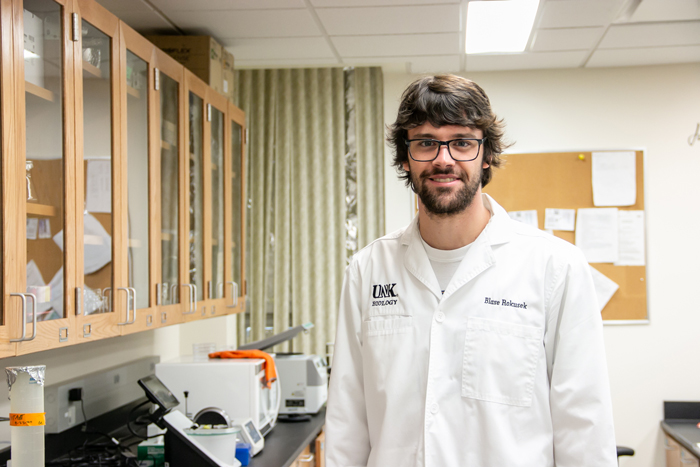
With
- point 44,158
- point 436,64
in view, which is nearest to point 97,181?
point 44,158

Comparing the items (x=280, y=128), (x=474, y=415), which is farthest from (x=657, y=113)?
(x=474, y=415)

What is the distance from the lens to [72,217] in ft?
5.72

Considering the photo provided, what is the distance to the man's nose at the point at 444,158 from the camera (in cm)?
135

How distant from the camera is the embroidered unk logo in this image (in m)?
1.47

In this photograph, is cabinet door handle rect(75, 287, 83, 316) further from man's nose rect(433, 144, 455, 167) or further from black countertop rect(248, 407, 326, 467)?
man's nose rect(433, 144, 455, 167)

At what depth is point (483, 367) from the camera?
1.33m

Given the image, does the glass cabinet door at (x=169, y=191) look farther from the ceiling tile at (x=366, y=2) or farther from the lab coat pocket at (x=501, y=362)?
the lab coat pocket at (x=501, y=362)

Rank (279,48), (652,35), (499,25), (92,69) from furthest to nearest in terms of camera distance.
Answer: (279,48) → (652,35) → (499,25) → (92,69)

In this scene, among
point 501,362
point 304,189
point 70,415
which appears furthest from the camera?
point 304,189

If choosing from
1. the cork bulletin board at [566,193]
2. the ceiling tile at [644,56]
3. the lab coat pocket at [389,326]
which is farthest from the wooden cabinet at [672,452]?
the lab coat pocket at [389,326]

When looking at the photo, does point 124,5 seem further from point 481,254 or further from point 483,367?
point 483,367

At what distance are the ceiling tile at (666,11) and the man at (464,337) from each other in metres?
1.67

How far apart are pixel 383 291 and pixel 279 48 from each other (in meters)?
2.14

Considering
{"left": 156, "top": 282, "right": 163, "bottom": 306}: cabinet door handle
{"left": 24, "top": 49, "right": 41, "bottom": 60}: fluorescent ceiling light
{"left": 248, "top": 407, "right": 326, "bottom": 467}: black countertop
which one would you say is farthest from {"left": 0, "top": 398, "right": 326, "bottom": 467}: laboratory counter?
{"left": 24, "top": 49, "right": 41, "bottom": 60}: fluorescent ceiling light
